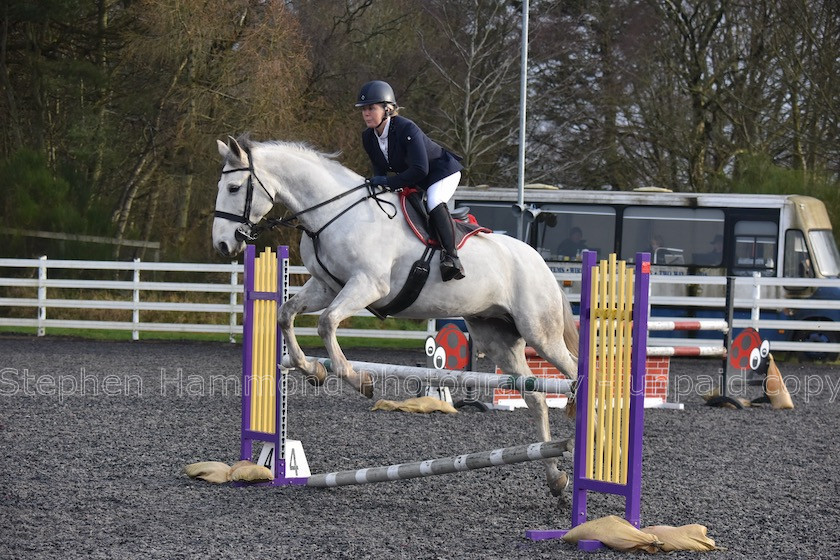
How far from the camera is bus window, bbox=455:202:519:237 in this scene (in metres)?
17.7

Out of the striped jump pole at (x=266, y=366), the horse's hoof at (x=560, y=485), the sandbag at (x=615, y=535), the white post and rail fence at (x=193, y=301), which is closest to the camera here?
the sandbag at (x=615, y=535)

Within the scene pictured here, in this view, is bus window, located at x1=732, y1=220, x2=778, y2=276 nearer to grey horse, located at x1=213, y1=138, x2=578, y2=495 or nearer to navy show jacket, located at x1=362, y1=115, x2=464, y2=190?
grey horse, located at x1=213, y1=138, x2=578, y2=495

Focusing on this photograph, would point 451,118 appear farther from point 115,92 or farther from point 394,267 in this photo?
point 394,267

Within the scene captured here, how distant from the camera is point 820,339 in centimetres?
1627

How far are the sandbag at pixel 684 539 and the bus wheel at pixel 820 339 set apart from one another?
12.4 m

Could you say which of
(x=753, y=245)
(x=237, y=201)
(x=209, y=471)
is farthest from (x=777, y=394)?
(x=237, y=201)

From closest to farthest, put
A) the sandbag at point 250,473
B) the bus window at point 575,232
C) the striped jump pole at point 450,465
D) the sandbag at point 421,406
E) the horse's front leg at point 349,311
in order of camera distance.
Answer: the striped jump pole at point 450,465 → the horse's front leg at point 349,311 → the sandbag at point 250,473 → the sandbag at point 421,406 → the bus window at point 575,232

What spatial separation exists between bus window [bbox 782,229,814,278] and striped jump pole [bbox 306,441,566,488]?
12.3m

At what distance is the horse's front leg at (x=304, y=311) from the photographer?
18.9ft

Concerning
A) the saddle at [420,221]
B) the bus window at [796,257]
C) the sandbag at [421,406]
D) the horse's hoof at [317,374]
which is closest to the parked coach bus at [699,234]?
the bus window at [796,257]

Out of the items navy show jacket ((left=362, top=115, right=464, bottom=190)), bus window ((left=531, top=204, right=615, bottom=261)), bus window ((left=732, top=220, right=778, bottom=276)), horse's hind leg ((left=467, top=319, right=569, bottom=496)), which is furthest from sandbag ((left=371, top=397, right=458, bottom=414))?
bus window ((left=732, top=220, right=778, bottom=276))

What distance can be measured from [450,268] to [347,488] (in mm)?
1571

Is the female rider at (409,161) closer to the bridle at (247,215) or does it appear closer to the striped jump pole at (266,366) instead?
the bridle at (247,215)

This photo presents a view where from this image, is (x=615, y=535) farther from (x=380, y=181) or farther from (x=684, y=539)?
(x=380, y=181)
